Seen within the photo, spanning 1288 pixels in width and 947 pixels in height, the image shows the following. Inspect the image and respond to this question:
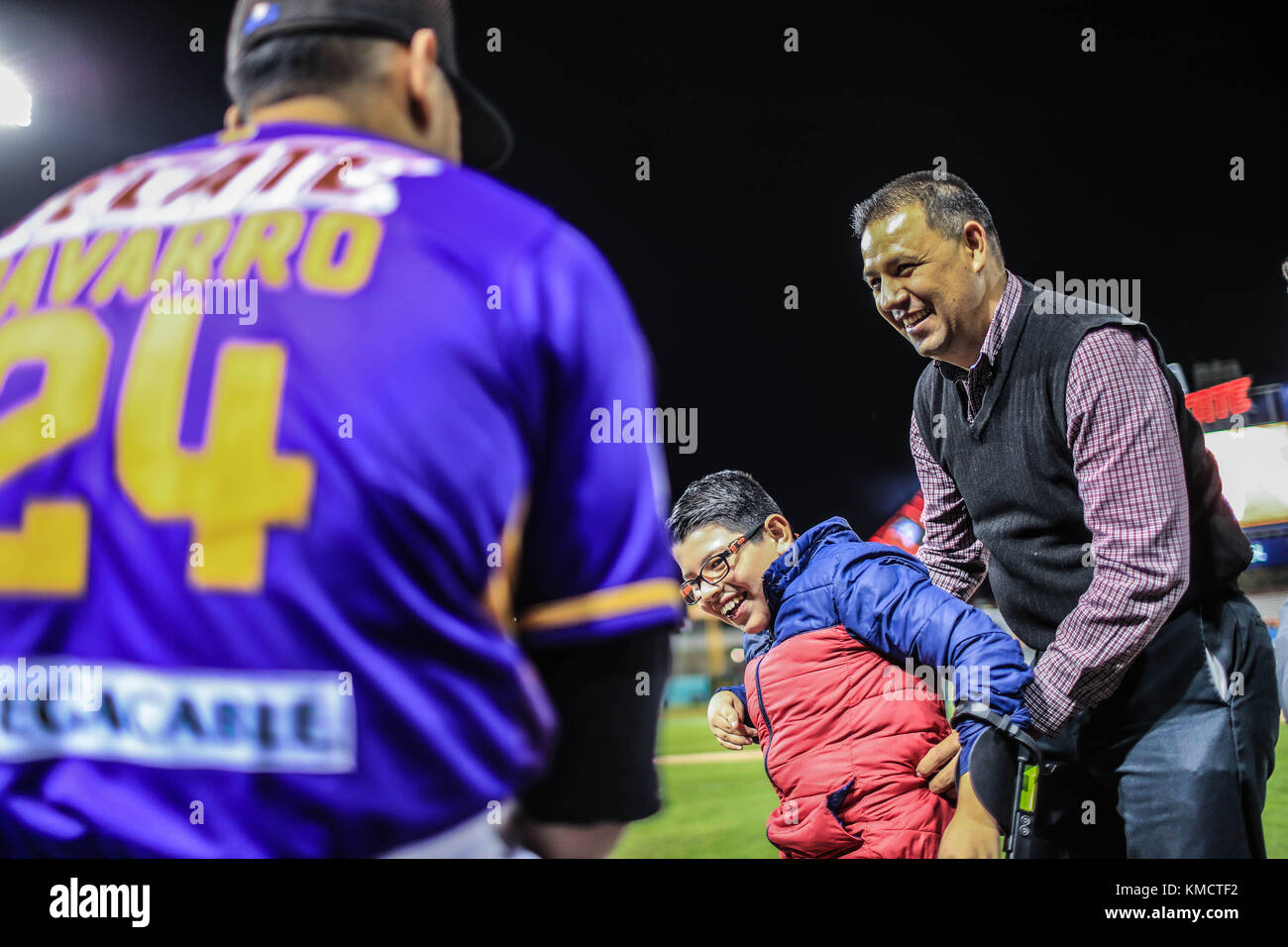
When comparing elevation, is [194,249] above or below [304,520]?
above

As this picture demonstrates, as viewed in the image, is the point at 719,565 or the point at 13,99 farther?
the point at 13,99

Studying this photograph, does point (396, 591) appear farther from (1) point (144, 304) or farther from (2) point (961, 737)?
(2) point (961, 737)

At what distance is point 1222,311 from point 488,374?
3130 mm

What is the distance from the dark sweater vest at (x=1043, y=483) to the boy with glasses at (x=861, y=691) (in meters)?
0.17

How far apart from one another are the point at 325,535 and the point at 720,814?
5.22 m

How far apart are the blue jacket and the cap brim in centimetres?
128

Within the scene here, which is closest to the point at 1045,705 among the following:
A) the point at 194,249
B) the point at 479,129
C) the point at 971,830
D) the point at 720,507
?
the point at 971,830

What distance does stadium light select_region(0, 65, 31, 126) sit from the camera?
8.74ft

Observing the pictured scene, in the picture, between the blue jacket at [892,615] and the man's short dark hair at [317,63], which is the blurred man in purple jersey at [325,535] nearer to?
the man's short dark hair at [317,63]

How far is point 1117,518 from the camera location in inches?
70.4
